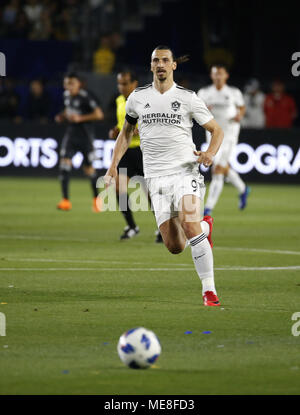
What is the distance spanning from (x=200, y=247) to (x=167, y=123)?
4.18 feet

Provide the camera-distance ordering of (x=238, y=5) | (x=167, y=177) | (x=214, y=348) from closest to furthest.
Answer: (x=214, y=348) → (x=167, y=177) → (x=238, y=5)

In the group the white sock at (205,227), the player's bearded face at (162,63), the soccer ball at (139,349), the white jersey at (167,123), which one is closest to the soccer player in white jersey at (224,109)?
the white sock at (205,227)

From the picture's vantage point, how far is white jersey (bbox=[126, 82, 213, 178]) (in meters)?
10.6

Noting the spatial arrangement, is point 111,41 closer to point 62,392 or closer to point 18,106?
point 18,106

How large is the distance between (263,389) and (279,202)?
52.8 feet

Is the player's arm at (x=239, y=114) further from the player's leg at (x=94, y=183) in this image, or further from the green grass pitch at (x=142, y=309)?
the player's leg at (x=94, y=183)

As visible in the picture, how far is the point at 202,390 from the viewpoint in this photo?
22.8 feet

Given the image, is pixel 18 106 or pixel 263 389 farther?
pixel 18 106

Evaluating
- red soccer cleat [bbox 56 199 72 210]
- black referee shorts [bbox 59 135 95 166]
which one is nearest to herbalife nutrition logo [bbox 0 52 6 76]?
black referee shorts [bbox 59 135 95 166]

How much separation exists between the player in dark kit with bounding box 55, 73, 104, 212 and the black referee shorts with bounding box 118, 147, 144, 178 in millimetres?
4874

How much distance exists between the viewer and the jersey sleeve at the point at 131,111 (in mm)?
10836

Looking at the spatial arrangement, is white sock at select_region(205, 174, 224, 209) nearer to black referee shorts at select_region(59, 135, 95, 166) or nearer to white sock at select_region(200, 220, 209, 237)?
black referee shorts at select_region(59, 135, 95, 166)

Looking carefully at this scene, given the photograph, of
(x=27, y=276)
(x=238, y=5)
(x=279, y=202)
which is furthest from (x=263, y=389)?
(x=238, y=5)

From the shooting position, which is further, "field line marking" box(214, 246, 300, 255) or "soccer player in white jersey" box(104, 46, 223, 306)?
"field line marking" box(214, 246, 300, 255)
